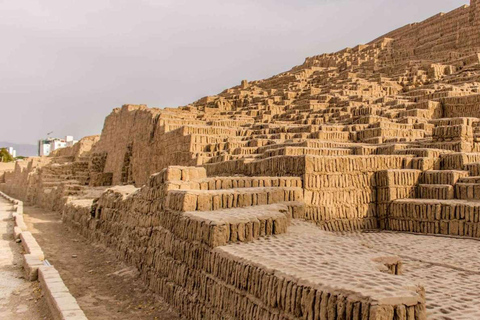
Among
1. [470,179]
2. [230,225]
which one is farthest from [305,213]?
[230,225]

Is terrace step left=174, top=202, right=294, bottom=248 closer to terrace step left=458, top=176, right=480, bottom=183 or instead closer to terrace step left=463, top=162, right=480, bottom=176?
terrace step left=458, top=176, right=480, bottom=183

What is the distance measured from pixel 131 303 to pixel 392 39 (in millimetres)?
36526

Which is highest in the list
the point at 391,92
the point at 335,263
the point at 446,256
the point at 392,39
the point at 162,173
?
the point at 392,39

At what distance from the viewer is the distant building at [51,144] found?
90.9 m

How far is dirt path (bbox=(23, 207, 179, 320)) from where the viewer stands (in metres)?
6.01

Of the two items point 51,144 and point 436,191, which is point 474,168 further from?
point 51,144

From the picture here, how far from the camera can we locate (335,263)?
3.80m

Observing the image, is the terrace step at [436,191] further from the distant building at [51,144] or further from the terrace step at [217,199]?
the distant building at [51,144]

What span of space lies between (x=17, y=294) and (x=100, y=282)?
1.64 meters

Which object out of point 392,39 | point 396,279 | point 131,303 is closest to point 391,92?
point 392,39

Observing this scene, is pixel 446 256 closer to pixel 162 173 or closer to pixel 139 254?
pixel 162 173

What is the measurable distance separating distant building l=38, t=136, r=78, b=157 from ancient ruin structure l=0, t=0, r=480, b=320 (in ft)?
249

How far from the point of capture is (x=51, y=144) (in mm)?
108500

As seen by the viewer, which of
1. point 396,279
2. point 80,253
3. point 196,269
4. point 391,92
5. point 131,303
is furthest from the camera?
point 391,92
